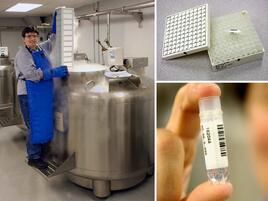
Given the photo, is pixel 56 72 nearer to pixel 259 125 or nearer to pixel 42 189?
pixel 42 189

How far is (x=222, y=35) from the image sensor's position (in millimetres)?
918

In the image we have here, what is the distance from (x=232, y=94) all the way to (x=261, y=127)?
12 cm

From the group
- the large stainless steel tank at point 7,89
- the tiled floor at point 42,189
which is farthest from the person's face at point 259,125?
the large stainless steel tank at point 7,89

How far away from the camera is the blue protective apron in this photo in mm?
2557

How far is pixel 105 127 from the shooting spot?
7.64 feet

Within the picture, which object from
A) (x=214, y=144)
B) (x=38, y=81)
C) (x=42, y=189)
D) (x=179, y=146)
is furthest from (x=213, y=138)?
(x=42, y=189)

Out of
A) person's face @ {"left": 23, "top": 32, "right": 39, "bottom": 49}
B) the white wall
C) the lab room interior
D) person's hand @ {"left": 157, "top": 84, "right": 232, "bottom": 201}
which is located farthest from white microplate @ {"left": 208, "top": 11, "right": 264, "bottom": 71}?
the white wall

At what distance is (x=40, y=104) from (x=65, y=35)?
3.27ft

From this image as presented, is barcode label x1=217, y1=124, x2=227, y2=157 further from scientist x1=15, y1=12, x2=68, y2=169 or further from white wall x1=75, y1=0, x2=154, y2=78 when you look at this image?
white wall x1=75, y1=0, x2=154, y2=78

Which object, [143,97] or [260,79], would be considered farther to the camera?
[143,97]

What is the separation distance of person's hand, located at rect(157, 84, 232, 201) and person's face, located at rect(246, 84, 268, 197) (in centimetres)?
15

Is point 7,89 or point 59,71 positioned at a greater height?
point 59,71

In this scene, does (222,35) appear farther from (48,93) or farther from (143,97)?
(48,93)

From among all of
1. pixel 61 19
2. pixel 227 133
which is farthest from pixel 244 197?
pixel 61 19
